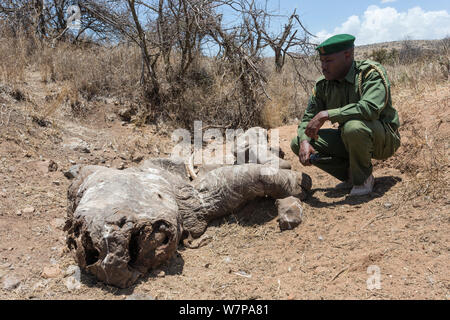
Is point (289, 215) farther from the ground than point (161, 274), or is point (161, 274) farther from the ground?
point (289, 215)

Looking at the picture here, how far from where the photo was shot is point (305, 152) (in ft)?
12.2

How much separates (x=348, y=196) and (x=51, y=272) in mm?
2676

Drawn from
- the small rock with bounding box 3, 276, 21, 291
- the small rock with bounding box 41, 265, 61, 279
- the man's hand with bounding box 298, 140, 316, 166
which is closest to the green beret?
the man's hand with bounding box 298, 140, 316, 166

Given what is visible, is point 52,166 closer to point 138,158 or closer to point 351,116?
point 138,158

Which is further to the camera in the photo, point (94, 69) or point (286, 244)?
point (94, 69)

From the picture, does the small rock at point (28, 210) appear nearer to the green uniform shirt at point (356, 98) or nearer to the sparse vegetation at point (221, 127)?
the sparse vegetation at point (221, 127)

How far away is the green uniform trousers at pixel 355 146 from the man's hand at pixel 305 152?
269 mm

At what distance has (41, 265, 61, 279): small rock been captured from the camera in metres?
2.95

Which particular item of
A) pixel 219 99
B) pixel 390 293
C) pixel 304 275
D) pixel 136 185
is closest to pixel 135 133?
pixel 219 99

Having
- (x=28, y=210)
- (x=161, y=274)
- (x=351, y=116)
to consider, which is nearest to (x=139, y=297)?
(x=161, y=274)

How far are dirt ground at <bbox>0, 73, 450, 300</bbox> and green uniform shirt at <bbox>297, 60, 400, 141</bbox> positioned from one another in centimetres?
71

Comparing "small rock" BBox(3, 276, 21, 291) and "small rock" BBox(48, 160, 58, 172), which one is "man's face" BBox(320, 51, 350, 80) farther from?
"small rock" BBox(48, 160, 58, 172)

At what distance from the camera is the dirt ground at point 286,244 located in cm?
263

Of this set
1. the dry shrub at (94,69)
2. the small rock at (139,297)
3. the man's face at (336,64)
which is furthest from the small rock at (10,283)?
the dry shrub at (94,69)
